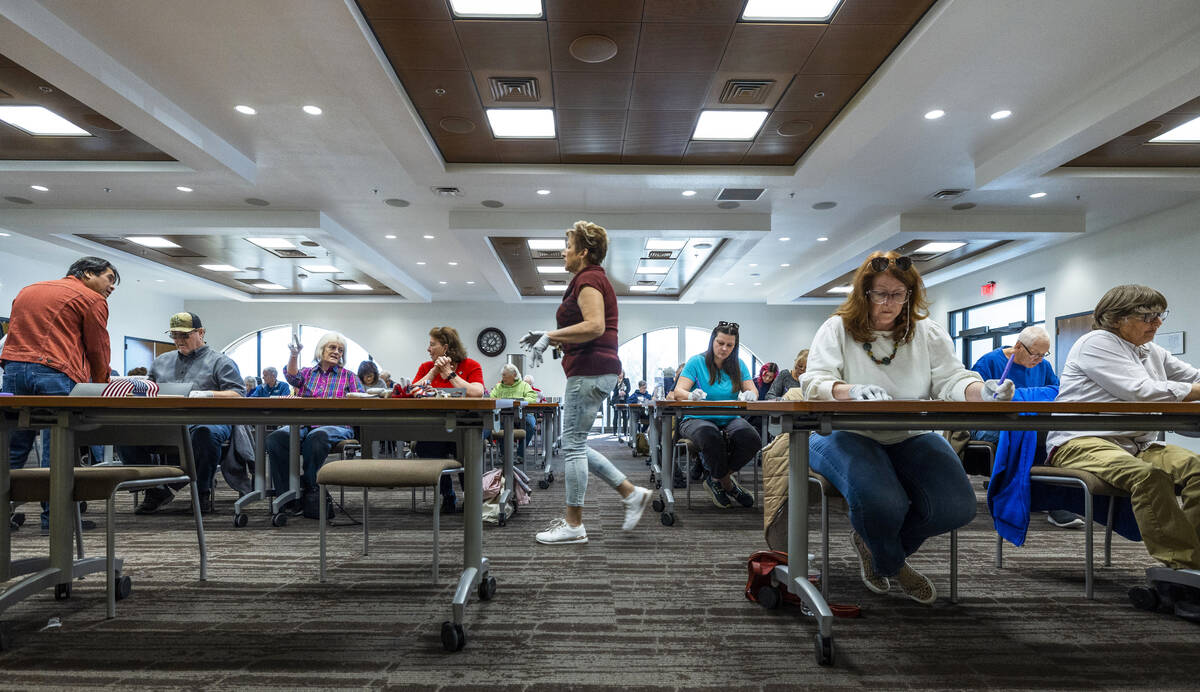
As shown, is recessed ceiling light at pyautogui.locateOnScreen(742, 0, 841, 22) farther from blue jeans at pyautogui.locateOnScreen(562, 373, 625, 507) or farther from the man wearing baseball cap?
the man wearing baseball cap

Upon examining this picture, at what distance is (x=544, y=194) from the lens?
22.7 ft

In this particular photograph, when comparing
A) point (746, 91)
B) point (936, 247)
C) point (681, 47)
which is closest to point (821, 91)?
point (746, 91)

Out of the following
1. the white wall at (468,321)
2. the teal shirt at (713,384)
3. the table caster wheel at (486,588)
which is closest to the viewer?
the table caster wheel at (486,588)

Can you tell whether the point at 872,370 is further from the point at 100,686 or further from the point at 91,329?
the point at 91,329

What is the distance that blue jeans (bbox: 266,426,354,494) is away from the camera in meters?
3.73

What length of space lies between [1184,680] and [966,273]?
11.1m

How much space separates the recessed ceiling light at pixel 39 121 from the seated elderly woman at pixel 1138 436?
6669mm

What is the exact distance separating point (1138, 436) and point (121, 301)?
15.0m

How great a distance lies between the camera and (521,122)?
5.25 meters

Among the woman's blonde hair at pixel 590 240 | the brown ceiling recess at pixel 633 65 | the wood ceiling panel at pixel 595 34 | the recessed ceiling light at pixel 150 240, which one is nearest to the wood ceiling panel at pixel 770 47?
the brown ceiling recess at pixel 633 65

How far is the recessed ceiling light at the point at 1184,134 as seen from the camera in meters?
4.95

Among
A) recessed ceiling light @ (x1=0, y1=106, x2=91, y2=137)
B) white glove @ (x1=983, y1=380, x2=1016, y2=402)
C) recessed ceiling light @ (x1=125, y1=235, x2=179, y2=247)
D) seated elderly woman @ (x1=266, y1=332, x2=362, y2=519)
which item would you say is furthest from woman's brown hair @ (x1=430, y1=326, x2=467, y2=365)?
recessed ceiling light @ (x1=125, y1=235, x2=179, y2=247)

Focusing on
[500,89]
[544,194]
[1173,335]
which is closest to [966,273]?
[1173,335]

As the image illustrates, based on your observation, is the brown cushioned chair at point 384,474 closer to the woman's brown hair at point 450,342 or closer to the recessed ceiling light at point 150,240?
the woman's brown hair at point 450,342
